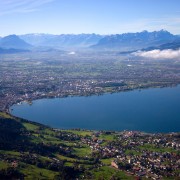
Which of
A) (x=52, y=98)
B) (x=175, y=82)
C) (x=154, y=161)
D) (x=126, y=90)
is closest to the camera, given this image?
(x=154, y=161)

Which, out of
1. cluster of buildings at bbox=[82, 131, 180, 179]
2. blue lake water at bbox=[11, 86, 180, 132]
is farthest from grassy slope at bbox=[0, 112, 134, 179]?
blue lake water at bbox=[11, 86, 180, 132]

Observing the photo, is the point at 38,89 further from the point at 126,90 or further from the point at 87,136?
the point at 87,136

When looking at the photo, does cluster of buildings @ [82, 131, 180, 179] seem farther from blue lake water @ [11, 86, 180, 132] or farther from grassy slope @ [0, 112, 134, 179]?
blue lake water @ [11, 86, 180, 132]

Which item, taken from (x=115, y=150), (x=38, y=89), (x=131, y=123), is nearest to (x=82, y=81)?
(x=38, y=89)

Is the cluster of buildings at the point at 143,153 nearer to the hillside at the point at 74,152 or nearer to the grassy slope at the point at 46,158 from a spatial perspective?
the hillside at the point at 74,152

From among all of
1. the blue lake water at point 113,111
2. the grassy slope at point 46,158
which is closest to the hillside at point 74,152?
the grassy slope at point 46,158

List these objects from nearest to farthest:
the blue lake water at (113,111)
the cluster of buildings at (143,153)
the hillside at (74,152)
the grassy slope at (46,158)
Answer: the grassy slope at (46,158), the hillside at (74,152), the cluster of buildings at (143,153), the blue lake water at (113,111)

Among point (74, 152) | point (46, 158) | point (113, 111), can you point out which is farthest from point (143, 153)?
point (113, 111)
